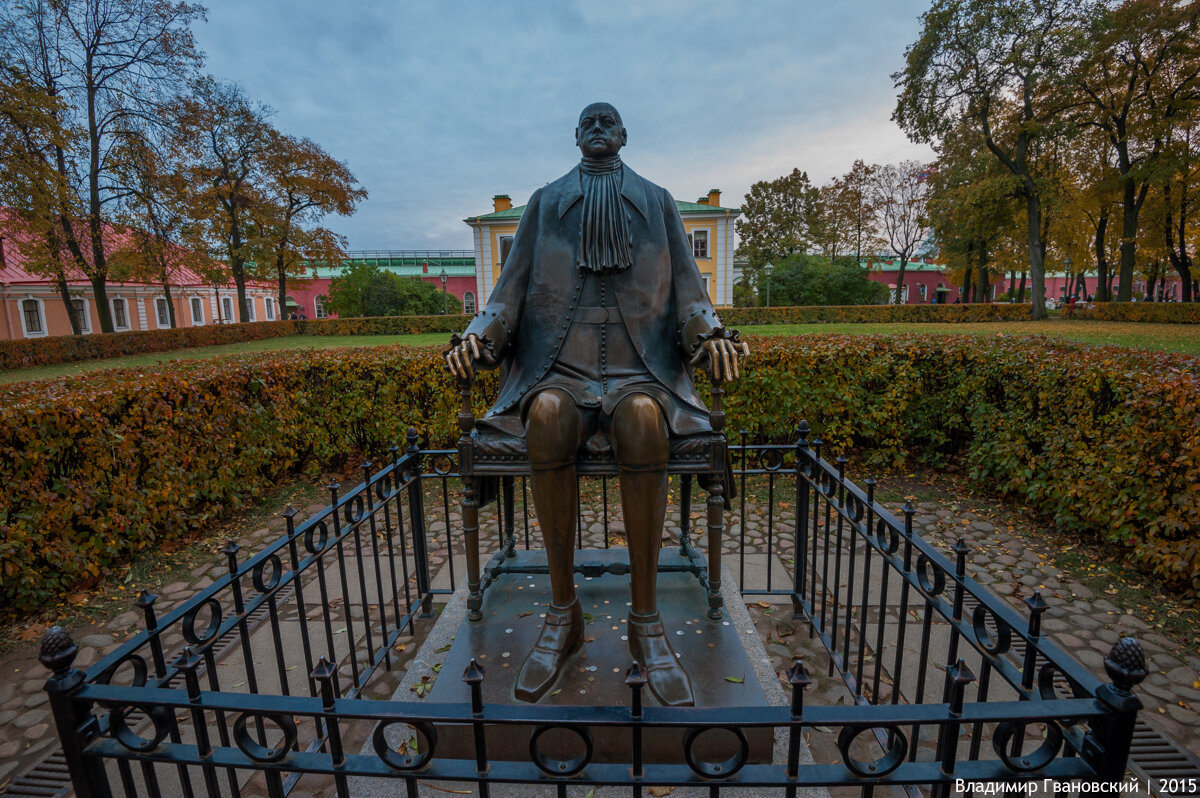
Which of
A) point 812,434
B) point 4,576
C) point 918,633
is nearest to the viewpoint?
point 918,633

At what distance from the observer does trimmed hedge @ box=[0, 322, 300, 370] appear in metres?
17.4

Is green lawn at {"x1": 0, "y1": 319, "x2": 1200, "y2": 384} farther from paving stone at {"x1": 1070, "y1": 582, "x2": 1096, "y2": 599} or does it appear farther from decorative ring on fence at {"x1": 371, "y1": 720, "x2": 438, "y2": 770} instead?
decorative ring on fence at {"x1": 371, "y1": 720, "x2": 438, "y2": 770}

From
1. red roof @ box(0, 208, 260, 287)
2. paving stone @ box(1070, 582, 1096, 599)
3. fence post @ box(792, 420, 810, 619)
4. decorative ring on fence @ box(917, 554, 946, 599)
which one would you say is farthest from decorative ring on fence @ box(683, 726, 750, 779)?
red roof @ box(0, 208, 260, 287)

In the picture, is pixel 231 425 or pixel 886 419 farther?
pixel 886 419

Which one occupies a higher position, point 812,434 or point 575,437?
point 575,437

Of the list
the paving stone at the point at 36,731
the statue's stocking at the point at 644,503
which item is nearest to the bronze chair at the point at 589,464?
the statue's stocking at the point at 644,503

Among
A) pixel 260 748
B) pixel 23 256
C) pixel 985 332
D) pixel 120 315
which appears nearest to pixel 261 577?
pixel 260 748

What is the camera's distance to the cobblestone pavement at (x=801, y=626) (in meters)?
2.85

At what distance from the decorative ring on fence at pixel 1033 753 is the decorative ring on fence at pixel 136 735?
1934mm

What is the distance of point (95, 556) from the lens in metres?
4.19

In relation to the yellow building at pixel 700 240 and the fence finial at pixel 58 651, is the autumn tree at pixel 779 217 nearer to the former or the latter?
the yellow building at pixel 700 240

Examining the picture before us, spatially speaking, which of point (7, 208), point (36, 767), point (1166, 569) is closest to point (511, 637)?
point (36, 767)

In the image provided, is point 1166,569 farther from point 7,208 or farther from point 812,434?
point 7,208

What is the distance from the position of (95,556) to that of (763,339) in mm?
6442
